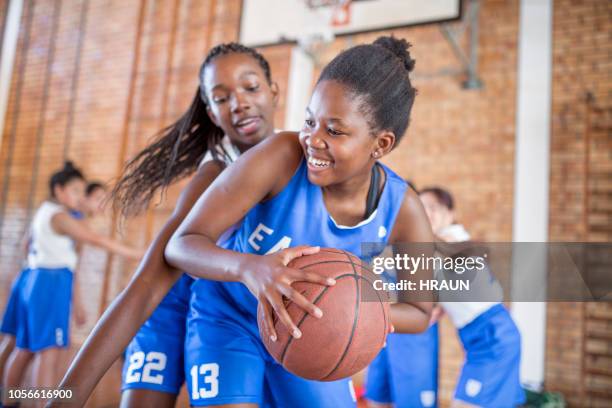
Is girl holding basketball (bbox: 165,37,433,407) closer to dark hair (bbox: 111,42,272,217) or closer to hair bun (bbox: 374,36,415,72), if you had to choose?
hair bun (bbox: 374,36,415,72)

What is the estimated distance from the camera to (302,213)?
1482 millimetres


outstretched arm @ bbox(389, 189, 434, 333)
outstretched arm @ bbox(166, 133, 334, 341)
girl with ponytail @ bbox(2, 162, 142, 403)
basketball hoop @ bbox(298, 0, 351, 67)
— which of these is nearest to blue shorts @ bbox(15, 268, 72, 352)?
girl with ponytail @ bbox(2, 162, 142, 403)

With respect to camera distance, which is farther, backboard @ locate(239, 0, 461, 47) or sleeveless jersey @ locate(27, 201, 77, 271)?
backboard @ locate(239, 0, 461, 47)

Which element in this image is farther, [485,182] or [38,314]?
[485,182]

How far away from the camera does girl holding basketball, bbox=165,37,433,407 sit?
134cm

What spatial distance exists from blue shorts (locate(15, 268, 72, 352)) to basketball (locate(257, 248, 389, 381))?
9.71 feet

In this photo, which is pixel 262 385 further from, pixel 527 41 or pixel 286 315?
pixel 527 41

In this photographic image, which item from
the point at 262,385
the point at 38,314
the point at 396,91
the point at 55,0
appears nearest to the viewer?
the point at 396,91

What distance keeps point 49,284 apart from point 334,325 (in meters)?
3.30

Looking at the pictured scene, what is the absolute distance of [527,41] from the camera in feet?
18.3

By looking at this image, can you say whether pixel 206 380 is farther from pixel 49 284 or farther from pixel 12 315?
pixel 12 315

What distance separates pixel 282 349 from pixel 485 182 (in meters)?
4.78

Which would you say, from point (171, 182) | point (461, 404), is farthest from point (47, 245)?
point (461, 404)

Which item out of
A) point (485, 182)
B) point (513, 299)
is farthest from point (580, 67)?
point (513, 299)
